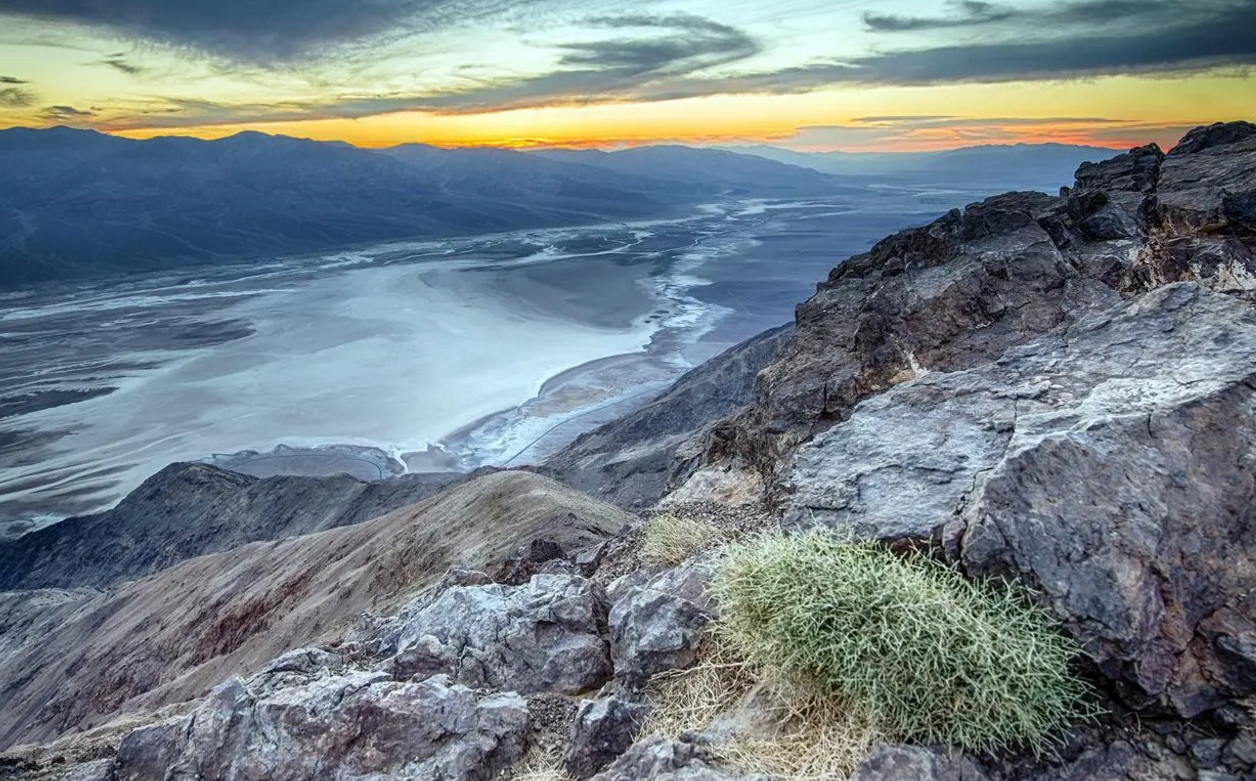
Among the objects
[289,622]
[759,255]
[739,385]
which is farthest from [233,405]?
[759,255]

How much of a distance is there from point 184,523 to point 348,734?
115 feet

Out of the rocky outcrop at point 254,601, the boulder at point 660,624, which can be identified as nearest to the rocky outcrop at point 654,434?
the rocky outcrop at point 254,601

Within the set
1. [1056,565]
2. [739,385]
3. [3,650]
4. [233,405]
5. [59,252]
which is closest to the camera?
[1056,565]

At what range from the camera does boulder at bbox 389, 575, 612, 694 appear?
17.7 feet

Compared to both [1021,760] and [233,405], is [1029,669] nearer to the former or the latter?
[1021,760]

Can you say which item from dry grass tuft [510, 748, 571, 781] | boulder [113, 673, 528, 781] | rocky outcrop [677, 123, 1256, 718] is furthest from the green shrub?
boulder [113, 673, 528, 781]

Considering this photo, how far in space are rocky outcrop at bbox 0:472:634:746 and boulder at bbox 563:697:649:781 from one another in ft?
21.8

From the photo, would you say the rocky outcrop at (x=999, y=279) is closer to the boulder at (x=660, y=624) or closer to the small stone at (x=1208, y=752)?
the boulder at (x=660, y=624)

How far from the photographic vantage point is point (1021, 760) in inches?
138

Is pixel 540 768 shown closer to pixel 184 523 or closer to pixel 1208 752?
pixel 1208 752

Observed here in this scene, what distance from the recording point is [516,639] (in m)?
5.73

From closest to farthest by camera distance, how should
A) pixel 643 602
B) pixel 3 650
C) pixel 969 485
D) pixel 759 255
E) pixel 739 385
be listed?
pixel 969 485
pixel 643 602
pixel 3 650
pixel 739 385
pixel 759 255

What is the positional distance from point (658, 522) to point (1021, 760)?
139 inches

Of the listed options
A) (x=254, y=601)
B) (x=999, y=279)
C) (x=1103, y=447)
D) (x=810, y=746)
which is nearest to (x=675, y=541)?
(x=810, y=746)
